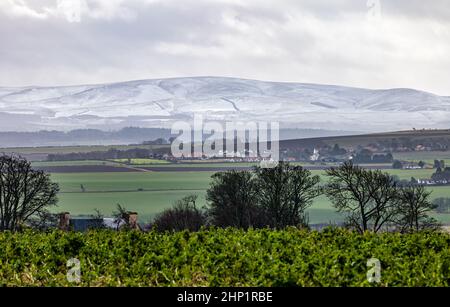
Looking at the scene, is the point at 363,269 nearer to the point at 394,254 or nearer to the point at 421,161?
the point at 394,254

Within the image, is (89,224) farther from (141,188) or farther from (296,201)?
(141,188)

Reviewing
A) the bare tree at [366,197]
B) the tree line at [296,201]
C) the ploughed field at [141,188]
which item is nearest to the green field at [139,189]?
the ploughed field at [141,188]

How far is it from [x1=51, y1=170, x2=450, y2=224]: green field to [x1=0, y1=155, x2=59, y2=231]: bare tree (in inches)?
1763

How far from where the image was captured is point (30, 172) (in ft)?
231

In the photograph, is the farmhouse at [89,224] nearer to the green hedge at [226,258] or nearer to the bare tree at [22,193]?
the green hedge at [226,258]

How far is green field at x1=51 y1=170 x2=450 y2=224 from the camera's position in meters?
129

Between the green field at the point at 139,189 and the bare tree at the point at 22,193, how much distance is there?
44.8 metres

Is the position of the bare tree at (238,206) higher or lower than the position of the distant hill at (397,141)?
lower

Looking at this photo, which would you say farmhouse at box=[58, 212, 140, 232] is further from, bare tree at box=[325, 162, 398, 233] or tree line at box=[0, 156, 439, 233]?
bare tree at box=[325, 162, 398, 233]

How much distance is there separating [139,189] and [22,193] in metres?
96.8

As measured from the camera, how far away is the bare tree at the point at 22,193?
60.7 m

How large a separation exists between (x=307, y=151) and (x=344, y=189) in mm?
104434

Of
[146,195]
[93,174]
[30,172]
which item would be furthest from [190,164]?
[30,172]

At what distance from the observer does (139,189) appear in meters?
160
